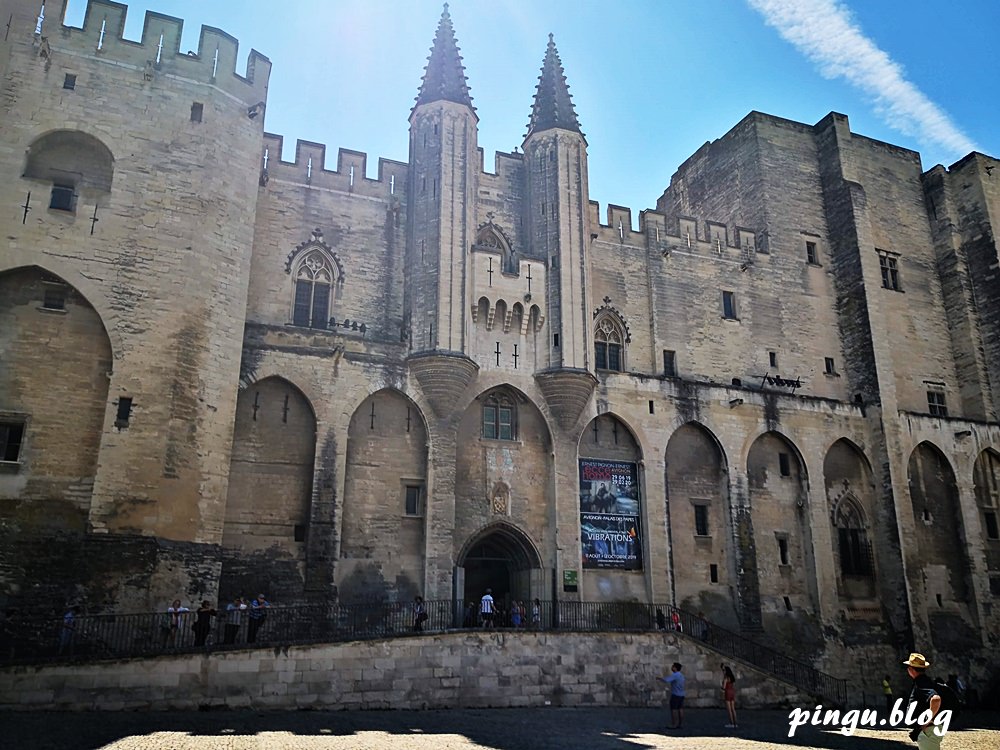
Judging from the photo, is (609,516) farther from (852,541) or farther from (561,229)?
(852,541)

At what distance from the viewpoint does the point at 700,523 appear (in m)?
25.5

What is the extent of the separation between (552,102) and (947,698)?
22631 mm

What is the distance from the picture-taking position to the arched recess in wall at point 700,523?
24594 millimetres

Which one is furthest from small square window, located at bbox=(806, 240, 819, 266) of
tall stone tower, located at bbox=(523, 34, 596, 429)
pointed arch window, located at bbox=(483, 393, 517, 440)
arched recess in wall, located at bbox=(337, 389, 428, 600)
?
arched recess in wall, located at bbox=(337, 389, 428, 600)

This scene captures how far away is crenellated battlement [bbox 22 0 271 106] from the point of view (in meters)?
20.1

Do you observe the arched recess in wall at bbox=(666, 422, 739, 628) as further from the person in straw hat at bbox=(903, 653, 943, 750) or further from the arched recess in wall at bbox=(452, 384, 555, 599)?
the person in straw hat at bbox=(903, 653, 943, 750)

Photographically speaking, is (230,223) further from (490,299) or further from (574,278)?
(574,278)

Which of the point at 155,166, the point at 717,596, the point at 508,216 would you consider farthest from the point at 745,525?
the point at 155,166

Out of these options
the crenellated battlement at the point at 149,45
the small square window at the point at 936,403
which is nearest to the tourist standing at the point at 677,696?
the crenellated battlement at the point at 149,45

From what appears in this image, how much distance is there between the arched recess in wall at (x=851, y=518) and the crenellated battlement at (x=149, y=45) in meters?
20.7

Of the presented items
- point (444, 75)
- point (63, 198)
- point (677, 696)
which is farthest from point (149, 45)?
point (677, 696)

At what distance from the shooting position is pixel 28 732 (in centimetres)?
1156

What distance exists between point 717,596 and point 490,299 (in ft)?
35.5

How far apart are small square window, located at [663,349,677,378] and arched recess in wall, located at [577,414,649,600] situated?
3.39m
